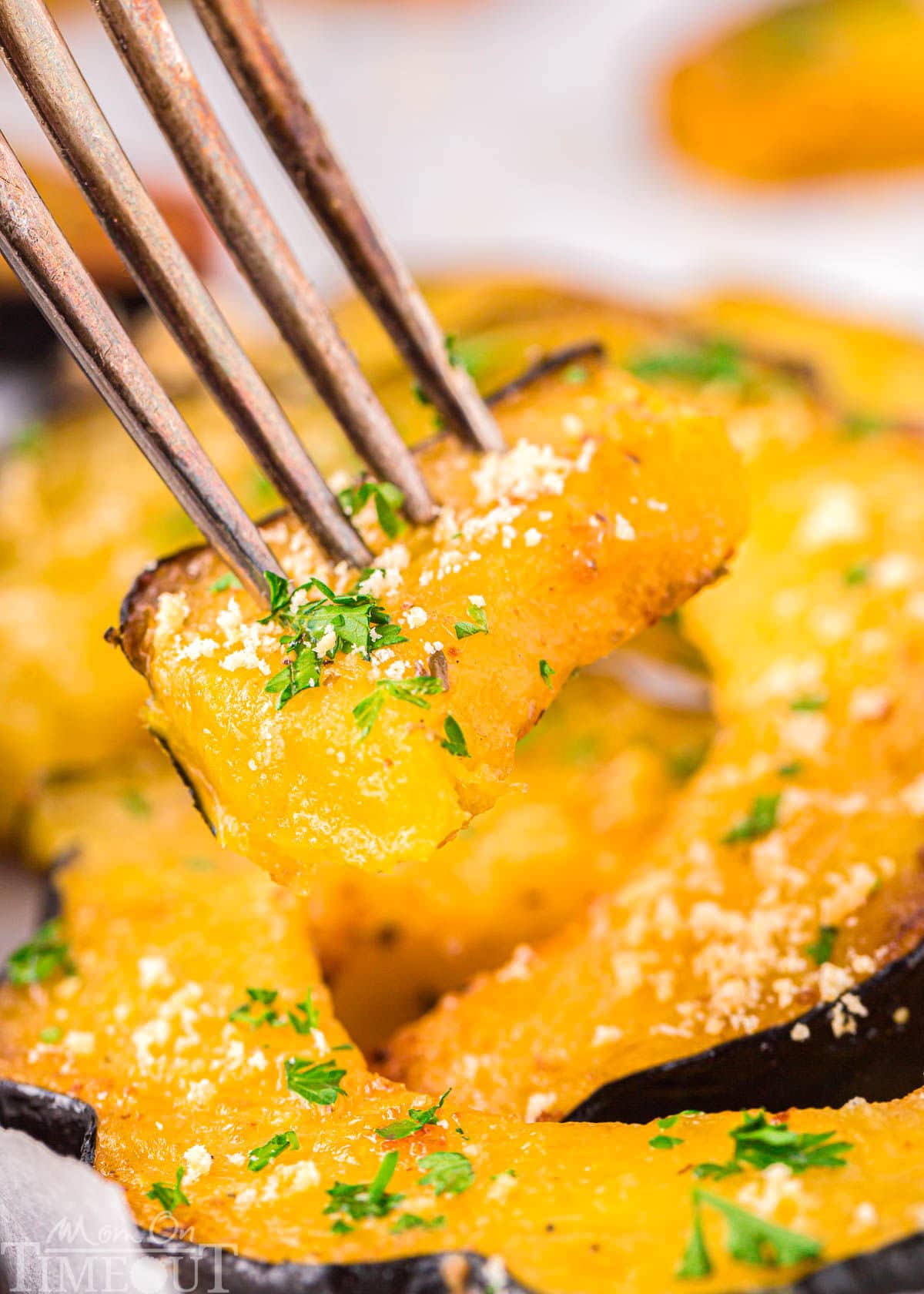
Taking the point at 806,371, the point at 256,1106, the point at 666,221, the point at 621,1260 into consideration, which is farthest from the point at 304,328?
the point at 666,221

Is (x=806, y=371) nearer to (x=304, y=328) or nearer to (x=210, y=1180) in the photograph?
(x=304, y=328)

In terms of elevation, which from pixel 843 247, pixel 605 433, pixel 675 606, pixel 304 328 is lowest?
pixel 843 247

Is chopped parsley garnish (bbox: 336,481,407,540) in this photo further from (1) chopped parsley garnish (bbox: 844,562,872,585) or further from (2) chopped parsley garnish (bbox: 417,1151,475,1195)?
(1) chopped parsley garnish (bbox: 844,562,872,585)

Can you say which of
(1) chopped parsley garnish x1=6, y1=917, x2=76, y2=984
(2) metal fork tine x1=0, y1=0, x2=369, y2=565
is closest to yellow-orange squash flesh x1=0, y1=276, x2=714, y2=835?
(1) chopped parsley garnish x1=6, y1=917, x2=76, y2=984

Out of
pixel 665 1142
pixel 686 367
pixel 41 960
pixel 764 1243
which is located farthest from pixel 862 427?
pixel 41 960

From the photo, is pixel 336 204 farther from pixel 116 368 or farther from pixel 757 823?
pixel 757 823

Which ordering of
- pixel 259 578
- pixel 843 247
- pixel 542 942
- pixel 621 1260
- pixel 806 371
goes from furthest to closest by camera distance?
pixel 843 247
pixel 806 371
pixel 542 942
pixel 259 578
pixel 621 1260

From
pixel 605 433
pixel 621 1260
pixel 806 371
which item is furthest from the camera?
pixel 806 371
